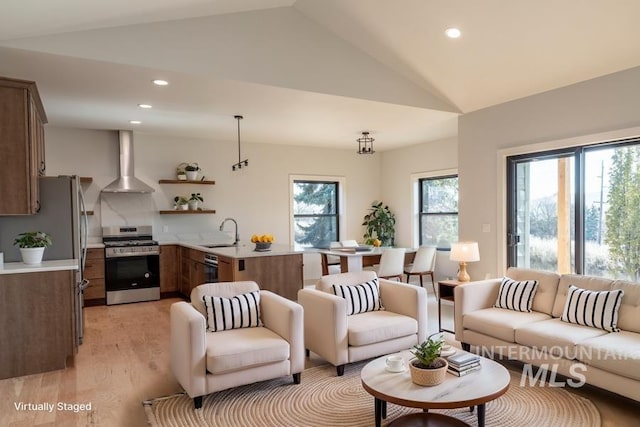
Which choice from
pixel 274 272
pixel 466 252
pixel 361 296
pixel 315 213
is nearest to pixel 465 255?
pixel 466 252

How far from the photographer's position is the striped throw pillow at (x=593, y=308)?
3.19 m

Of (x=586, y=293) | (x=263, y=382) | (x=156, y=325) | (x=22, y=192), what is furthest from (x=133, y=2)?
(x=586, y=293)

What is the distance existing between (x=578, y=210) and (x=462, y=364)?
2.50 meters

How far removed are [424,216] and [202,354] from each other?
5.80 meters

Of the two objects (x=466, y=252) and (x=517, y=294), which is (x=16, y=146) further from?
(x=517, y=294)

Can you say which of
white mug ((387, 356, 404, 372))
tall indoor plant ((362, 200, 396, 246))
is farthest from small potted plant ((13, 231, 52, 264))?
tall indoor plant ((362, 200, 396, 246))

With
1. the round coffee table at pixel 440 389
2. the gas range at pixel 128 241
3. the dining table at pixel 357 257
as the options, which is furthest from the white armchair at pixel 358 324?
the gas range at pixel 128 241

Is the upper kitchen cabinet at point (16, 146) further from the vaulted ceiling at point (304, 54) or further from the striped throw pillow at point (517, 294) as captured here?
the striped throw pillow at point (517, 294)

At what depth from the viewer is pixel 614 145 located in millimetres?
3893

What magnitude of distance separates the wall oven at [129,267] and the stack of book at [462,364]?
16.0ft

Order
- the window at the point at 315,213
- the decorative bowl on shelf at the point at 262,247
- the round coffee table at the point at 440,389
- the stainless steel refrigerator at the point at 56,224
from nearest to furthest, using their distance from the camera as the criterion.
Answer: the round coffee table at the point at 440,389
the stainless steel refrigerator at the point at 56,224
the decorative bowl on shelf at the point at 262,247
the window at the point at 315,213

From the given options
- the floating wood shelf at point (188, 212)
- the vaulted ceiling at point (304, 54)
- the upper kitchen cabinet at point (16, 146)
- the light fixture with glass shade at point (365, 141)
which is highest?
the vaulted ceiling at point (304, 54)

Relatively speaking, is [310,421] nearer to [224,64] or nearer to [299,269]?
[299,269]

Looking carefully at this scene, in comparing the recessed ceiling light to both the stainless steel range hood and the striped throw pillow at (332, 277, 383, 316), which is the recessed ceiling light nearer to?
the striped throw pillow at (332, 277, 383, 316)
